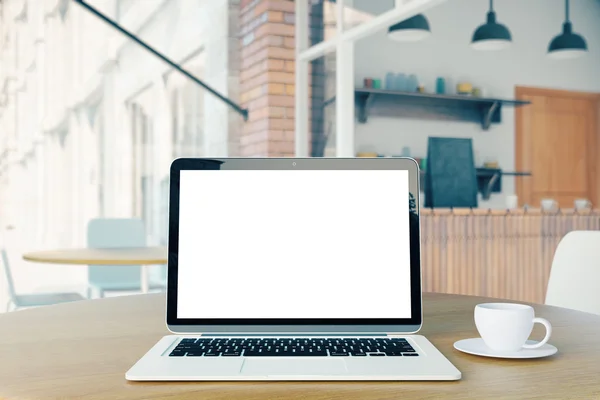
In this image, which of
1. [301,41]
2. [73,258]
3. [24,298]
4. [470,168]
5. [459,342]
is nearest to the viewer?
[459,342]

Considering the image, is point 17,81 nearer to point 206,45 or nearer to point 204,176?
point 206,45

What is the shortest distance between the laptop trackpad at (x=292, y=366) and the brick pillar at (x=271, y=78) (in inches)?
143

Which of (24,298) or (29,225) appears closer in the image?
(24,298)

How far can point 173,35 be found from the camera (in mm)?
4832

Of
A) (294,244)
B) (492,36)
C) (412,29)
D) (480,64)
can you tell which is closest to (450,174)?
(412,29)

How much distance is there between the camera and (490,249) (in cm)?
357

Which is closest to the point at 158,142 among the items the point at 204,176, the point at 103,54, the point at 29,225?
the point at 103,54

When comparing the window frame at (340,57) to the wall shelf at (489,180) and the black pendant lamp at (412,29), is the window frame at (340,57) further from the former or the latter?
the wall shelf at (489,180)

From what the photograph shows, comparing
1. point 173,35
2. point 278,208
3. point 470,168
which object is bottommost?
point 278,208

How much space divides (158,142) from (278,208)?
3964 millimetres

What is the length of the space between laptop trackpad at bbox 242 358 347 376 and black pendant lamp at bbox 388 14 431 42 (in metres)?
4.07

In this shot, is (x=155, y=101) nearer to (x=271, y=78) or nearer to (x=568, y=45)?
(x=271, y=78)

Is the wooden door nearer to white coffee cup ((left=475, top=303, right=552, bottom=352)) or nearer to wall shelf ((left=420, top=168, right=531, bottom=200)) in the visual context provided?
wall shelf ((left=420, top=168, right=531, bottom=200))

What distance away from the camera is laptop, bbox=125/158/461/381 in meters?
1.01
